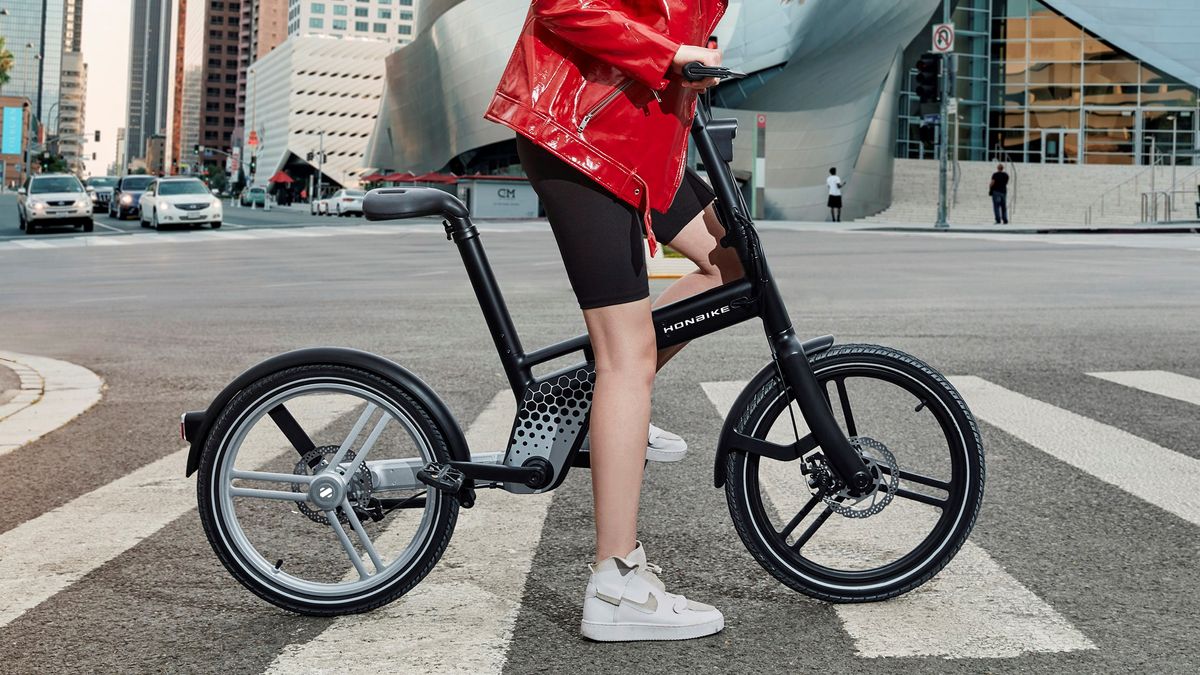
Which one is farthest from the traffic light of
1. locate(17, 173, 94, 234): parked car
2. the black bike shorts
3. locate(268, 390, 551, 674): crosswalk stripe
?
the black bike shorts

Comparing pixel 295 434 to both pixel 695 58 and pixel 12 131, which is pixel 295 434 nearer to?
pixel 695 58

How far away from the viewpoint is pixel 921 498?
11.0 ft

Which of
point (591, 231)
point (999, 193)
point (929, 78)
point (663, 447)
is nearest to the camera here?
point (591, 231)

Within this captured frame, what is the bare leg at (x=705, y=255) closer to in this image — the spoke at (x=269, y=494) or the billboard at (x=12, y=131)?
the spoke at (x=269, y=494)

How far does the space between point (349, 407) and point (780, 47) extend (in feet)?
173

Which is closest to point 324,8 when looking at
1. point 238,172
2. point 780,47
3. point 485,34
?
point 238,172

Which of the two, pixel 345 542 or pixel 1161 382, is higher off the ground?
pixel 1161 382

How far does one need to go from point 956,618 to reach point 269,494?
184 cm

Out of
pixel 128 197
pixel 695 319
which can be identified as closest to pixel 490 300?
pixel 695 319

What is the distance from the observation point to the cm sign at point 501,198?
64000 millimetres

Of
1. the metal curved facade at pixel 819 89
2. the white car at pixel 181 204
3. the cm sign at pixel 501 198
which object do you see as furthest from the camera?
the cm sign at pixel 501 198

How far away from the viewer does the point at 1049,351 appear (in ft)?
28.7

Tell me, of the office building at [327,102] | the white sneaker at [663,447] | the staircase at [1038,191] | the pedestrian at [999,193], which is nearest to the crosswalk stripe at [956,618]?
the white sneaker at [663,447]

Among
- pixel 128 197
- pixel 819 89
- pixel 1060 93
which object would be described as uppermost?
pixel 1060 93
